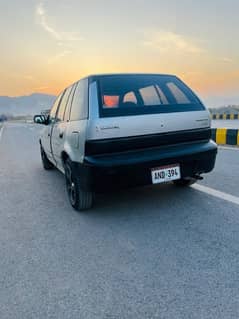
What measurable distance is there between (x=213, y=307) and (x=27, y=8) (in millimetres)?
14012

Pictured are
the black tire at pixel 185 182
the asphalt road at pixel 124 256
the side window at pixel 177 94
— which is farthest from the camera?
the black tire at pixel 185 182

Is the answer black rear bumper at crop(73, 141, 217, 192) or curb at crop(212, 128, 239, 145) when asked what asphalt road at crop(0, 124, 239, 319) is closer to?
black rear bumper at crop(73, 141, 217, 192)

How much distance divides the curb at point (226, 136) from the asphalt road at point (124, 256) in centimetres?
464

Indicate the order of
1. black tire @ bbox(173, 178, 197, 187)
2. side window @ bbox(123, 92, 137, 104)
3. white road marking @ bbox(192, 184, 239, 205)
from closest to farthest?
side window @ bbox(123, 92, 137, 104)
white road marking @ bbox(192, 184, 239, 205)
black tire @ bbox(173, 178, 197, 187)

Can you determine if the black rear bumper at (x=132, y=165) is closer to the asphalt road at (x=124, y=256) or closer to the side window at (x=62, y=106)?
the asphalt road at (x=124, y=256)

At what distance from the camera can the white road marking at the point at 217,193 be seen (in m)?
3.60

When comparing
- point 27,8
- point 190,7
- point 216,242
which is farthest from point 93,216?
point 27,8

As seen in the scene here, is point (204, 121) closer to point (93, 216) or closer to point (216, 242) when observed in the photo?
point (216, 242)

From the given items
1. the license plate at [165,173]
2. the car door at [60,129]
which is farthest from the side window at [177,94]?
the car door at [60,129]

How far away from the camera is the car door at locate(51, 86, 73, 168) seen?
3959mm

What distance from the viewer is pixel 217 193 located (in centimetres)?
391

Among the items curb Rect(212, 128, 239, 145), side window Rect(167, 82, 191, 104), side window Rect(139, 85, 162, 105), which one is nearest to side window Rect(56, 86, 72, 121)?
side window Rect(139, 85, 162, 105)

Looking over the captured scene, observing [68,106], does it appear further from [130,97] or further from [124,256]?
[124,256]

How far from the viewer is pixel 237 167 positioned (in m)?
5.46
